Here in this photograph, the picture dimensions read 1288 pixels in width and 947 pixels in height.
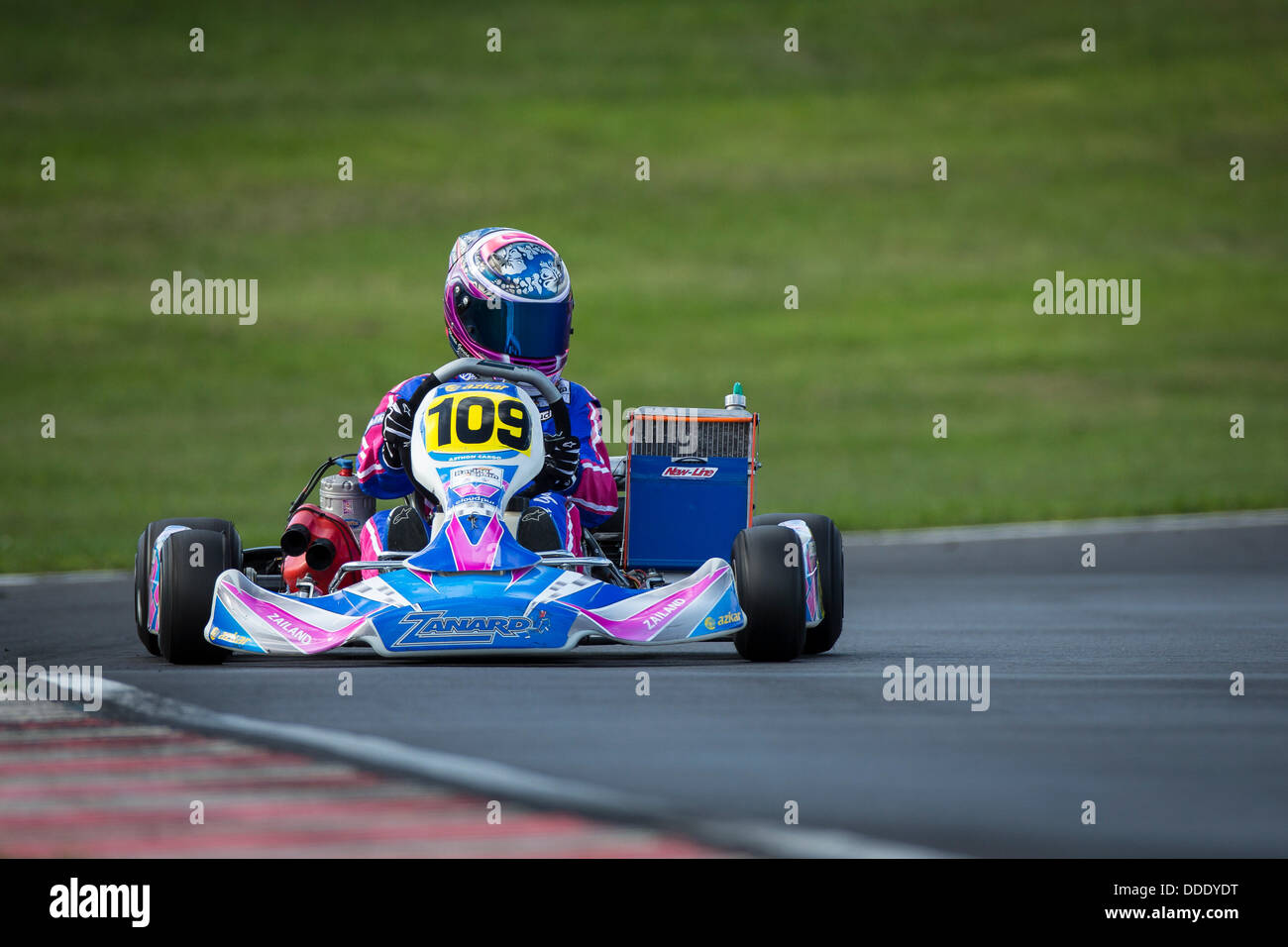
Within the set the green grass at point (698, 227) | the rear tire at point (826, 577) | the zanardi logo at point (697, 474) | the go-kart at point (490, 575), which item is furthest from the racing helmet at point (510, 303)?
the green grass at point (698, 227)

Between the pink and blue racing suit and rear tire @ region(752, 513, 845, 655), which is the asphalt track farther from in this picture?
the pink and blue racing suit

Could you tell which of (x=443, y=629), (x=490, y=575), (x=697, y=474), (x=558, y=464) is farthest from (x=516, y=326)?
(x=443, y=629)

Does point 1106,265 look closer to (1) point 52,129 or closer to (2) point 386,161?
(2) point 386,161

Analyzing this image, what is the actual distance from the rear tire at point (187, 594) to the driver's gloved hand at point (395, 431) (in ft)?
2.51

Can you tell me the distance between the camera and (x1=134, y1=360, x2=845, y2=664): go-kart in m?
7.85

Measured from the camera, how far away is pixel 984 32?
59.0 metres

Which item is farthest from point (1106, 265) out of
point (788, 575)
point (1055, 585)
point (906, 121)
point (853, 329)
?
point (788, 575)

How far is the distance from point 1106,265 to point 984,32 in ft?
50.2

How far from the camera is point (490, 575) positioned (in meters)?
8.03

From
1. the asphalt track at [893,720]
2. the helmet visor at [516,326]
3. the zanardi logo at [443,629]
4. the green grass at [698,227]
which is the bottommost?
the asphalt track at [893,720]

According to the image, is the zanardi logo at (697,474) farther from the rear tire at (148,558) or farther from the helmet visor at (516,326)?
the rear tire at (148,558)

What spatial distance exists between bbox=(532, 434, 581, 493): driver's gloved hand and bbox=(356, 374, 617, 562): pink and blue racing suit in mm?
63

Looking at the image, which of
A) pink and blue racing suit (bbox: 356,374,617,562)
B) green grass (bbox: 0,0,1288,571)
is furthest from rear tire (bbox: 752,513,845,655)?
green grass (bbox: 0,0,1288,571)

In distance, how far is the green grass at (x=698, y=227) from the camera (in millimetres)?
31734
